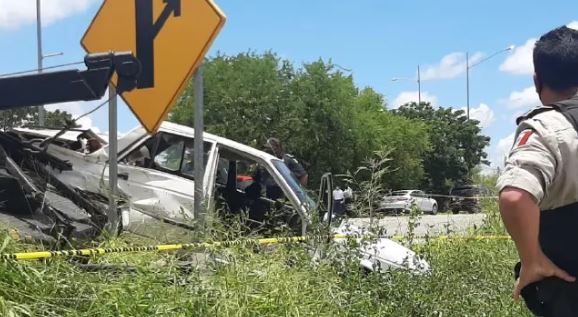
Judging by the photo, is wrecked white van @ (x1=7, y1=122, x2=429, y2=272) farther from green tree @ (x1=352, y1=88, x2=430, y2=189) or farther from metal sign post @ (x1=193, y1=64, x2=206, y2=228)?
green tree @ (x1=352, y1=88, x2=430, y2=189)

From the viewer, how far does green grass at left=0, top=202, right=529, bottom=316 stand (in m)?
3.97

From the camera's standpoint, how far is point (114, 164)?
5988mm

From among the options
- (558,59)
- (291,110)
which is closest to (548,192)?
(558,59)

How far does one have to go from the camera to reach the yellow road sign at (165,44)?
5.50m

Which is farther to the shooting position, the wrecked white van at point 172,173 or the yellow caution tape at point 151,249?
the wrecked white van at point 172,173

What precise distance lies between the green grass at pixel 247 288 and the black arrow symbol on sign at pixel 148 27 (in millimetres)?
1460

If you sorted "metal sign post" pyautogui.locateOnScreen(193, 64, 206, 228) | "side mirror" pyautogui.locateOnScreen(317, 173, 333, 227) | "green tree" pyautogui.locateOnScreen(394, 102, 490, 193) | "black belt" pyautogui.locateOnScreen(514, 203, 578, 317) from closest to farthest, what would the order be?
"black belt" pyautogui.locateOnScreen(514, 203, 578, 317) < "metal sign post" pyautogui.locateOnScreen(193, 64, 206, 228) < "side mirror" pyautogui.locateOnScreen(317, 173, 333, 227) < "green tree" pyautogui.locateOnScreen(394, 102, 490, 193)

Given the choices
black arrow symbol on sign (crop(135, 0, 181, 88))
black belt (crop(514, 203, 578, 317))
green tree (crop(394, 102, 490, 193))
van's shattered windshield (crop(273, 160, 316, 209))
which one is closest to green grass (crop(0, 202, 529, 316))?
black arrow symbol on sign (crop(135, 0, 181, 88))

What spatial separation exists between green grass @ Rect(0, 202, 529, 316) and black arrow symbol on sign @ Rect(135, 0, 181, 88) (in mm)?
1460

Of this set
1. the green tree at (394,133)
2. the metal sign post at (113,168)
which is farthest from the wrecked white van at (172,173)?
the green tree at (394,133)

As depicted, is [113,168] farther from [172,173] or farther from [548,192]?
[548,192]

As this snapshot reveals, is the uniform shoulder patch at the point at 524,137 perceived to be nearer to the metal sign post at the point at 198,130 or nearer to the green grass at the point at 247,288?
the green grass at the point at 247,288

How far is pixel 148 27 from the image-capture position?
5.66 m

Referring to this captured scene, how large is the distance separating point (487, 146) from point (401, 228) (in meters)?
70.0
